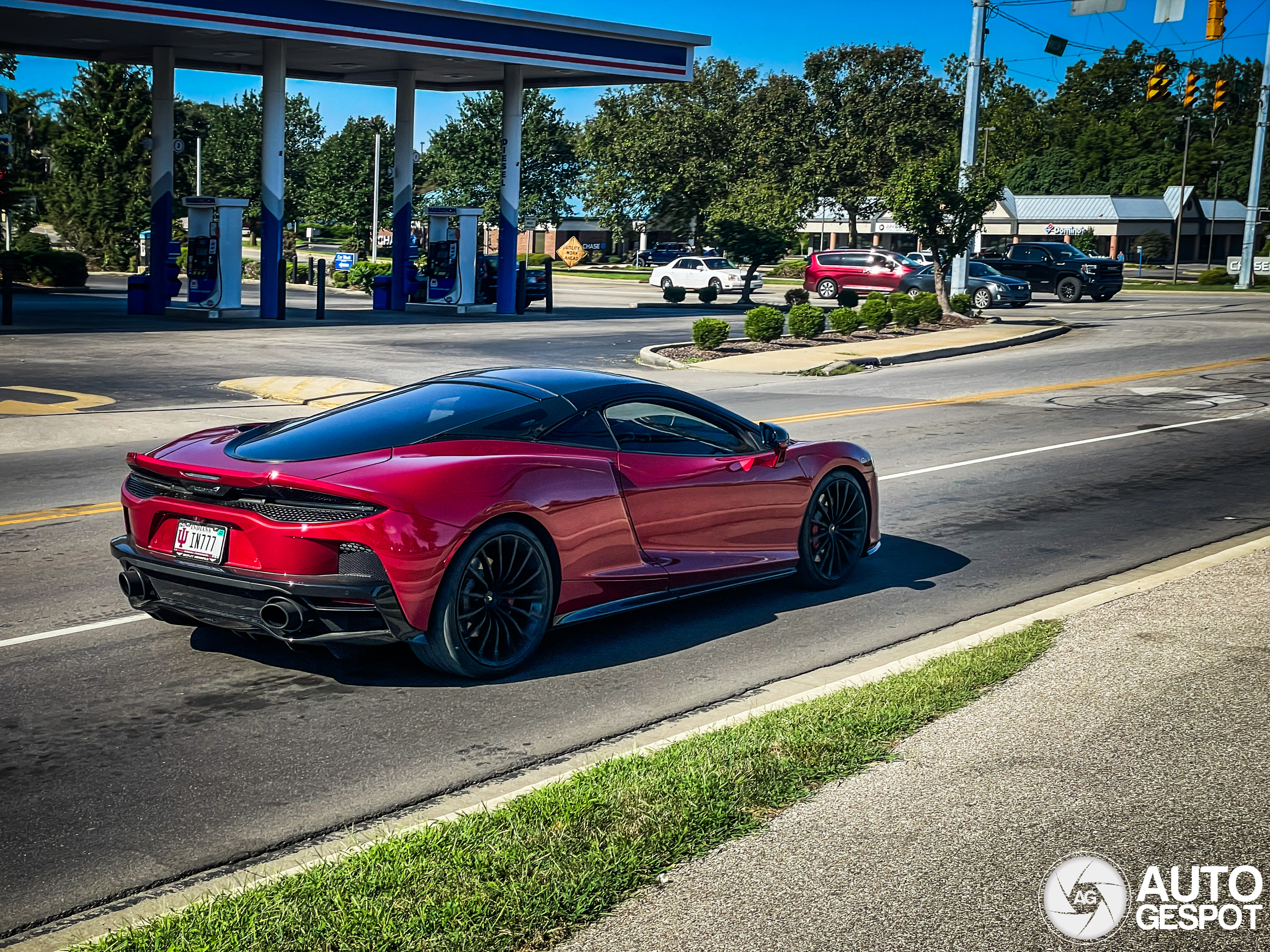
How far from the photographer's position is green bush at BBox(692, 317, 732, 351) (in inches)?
993

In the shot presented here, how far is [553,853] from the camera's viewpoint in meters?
3.88

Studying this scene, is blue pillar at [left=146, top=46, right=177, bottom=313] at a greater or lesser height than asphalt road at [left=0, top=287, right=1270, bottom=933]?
greater

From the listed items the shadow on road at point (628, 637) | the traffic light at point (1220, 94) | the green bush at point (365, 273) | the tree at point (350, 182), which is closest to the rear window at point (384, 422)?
the shadow on road at point (628, 637)

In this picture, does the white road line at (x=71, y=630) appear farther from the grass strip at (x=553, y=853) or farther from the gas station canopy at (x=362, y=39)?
the gas station canopy at (x=362, y=39)

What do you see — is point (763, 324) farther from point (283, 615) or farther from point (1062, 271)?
point (283, 615)

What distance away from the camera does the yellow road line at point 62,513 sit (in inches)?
369

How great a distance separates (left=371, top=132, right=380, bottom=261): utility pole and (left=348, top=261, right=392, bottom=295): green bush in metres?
12.9

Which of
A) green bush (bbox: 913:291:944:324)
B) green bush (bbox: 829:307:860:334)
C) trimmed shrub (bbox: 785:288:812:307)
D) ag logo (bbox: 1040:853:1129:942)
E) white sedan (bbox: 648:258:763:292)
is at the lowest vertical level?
ag logo (bbox: 1040:853:1129:942)

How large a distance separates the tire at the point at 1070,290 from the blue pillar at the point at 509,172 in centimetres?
1898

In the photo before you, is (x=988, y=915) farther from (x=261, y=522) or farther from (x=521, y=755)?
(x=261, y=522)

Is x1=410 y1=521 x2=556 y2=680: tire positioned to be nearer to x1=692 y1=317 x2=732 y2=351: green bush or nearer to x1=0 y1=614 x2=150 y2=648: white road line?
x1=0 y1=614 x2=150 y2=648: white road line

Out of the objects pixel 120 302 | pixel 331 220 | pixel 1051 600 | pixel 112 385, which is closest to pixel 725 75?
pixel 331 220

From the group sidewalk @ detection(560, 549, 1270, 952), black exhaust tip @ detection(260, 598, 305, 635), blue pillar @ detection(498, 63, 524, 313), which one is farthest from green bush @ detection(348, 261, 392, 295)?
sidewalk @ detection(560, 549, 1270, 952)

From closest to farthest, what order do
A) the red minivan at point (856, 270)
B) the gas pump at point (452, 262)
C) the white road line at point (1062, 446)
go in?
the white road line at point (1062, 446), the gas pump at point (452, 262), the red minivan at point (856, 270)
